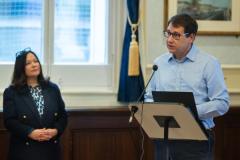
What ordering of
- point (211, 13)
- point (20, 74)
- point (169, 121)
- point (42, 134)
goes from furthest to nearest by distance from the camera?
point (211, 13)
point (20, 74)
point (42, 134)
point (169, 121)

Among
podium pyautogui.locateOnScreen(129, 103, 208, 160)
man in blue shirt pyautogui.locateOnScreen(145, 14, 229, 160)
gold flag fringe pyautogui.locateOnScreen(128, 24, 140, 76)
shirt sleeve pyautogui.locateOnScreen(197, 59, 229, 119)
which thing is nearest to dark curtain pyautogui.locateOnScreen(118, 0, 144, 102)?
gold flag fringe pyautogui.locateOnScreen(128, 24, 140, 76)

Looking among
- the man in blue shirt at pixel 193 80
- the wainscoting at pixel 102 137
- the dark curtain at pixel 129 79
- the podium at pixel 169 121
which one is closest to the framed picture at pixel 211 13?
the dark curtain at pixel 129 79

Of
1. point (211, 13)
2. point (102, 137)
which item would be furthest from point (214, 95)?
point (211, 13)

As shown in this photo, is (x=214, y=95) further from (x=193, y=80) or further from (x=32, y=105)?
(x=32, y=105)

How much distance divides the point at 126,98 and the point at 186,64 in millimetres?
1384

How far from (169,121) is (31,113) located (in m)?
1.20

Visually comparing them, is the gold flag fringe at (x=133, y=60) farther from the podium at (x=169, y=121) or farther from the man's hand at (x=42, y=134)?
the podium at (x=169, y=121)

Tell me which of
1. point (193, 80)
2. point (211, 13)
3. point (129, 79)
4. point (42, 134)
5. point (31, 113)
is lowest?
point (42, 134)

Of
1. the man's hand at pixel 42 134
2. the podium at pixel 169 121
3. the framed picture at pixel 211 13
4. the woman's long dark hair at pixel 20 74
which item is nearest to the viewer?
the podium at pixel 169 121

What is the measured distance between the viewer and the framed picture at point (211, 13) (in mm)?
3934

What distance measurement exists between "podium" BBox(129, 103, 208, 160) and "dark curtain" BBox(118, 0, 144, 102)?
1.50 metres

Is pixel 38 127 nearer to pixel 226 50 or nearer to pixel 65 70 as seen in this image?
pixel 65 70

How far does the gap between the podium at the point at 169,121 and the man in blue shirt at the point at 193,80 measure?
190 mm

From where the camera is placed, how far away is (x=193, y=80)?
244 centimetres
